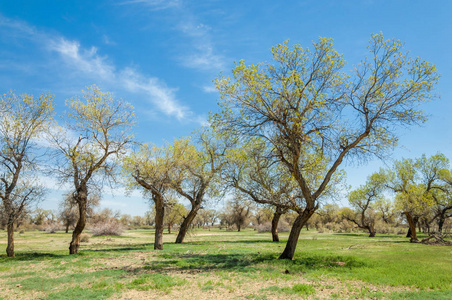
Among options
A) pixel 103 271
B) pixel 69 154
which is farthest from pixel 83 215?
pixel 103 271

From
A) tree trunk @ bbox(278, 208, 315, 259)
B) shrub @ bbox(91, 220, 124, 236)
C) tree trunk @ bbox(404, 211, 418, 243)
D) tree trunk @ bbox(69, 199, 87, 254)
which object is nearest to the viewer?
tree trunk @ bbox(278, 208, 315, 259)

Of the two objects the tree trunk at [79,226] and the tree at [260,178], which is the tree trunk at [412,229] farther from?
the tree trunk at [79,226]

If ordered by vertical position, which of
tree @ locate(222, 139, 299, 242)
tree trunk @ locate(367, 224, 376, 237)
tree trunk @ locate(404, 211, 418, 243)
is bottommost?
tree trunk @ locate(367, 224, 376, 237)

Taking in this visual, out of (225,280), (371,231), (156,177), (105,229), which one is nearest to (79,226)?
(156,177)

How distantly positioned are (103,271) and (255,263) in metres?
8.00

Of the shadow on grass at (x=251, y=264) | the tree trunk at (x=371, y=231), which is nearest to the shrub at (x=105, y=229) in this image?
the shadow on grass at (x=251, y=264)

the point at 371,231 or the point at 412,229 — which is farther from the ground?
the point at 412,229

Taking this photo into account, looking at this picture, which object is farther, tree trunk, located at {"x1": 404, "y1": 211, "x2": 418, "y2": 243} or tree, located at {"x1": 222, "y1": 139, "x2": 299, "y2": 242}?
tree trunk, located at {"x1": 404, "y1": 211, "x2": 418, "y2": 243}

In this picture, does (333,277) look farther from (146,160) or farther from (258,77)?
(146,160)

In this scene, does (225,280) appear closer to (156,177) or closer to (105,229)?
(156,177)

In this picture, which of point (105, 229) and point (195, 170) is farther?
point (105, 229)

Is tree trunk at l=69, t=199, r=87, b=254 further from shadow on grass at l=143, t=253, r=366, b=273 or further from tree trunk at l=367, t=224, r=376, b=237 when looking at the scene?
tree trunk at l=367, t=224, r=376, b=237

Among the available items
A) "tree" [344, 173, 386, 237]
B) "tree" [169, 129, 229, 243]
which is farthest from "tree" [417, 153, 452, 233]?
"tree" [169, 129, 229, 243]

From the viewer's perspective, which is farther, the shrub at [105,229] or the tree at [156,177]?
the shrub at [105,229]
